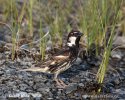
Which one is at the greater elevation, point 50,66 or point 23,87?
point 50,66

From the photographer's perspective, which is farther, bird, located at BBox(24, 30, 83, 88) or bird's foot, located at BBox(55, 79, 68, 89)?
bird, located at BBox(24, 30, 83, 88)

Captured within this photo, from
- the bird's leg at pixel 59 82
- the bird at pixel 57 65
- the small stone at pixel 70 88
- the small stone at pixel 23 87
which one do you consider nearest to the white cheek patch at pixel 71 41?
the bird at pixel 57 65

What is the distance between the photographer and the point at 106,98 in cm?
752

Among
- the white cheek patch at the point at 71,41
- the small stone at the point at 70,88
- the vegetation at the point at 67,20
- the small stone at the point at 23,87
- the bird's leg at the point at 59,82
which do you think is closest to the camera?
the small stone at the point at 23,87

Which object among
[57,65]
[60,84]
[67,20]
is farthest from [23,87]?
[67,20]

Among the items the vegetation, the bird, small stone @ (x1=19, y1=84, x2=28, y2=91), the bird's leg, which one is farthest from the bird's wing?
the vegetation

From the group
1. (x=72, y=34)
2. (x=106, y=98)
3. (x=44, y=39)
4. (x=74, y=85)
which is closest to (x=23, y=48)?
(x=44, y=39)

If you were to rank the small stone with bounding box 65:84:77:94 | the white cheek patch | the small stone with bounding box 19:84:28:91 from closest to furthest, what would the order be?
the small stone with bounding box 19:84:28:91, the small stone with bounding box 65:84:77:94, the white cheek patch

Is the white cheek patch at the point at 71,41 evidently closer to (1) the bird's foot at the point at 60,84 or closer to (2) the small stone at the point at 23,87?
(1) the bird's foot at the point at 60,84

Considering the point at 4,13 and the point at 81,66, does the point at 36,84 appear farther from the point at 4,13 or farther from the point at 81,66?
the point at 4,13

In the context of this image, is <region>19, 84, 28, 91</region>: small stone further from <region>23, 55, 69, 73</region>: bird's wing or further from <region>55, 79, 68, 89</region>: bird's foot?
<region>55, 79, 68, 89</region>: bird's foot

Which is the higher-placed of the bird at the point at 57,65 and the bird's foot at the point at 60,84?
the bird at the point at 57,65

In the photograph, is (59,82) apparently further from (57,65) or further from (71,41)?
(71,41)

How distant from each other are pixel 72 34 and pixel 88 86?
120cm
